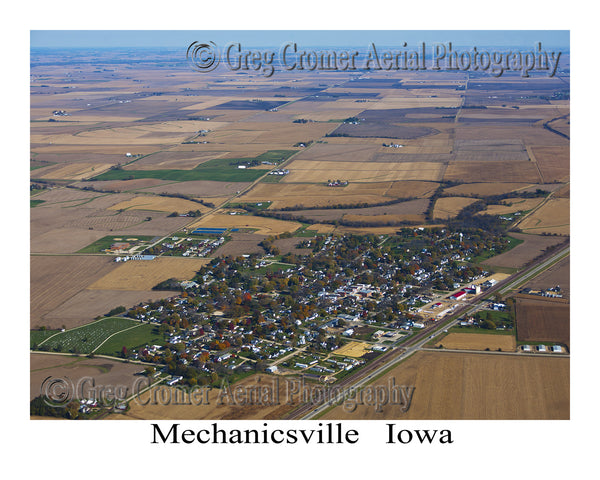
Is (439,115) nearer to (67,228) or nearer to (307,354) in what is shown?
(67,228)

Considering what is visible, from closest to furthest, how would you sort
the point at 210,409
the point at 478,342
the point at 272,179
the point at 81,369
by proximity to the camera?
1. the point at 210,409
2. the point at 81,369
3. the point at 478,342
4. the point at 272,179

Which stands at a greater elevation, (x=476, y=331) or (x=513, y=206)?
(x=513, y=206)

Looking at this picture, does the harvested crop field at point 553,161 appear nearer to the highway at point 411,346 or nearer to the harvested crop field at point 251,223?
the highway at point 411,346

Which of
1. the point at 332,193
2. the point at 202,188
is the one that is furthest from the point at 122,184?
the point at 332,193

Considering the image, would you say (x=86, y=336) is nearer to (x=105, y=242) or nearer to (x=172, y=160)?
(x=105, y=242)

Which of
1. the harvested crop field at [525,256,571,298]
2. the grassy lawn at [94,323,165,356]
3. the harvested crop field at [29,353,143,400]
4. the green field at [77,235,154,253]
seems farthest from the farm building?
the green field at [77,235,154,253]

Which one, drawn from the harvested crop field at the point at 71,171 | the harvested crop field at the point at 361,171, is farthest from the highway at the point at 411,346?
the harvested crop field at the point at 71,171
